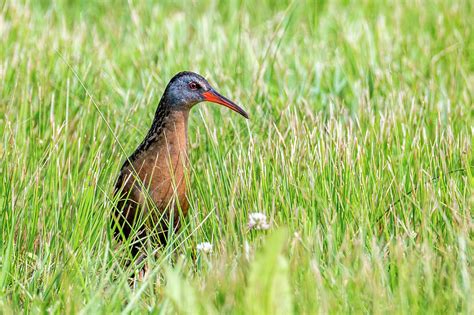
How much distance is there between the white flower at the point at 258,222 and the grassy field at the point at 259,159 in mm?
40

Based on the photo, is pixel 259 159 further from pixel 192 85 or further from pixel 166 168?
pixel 192 85

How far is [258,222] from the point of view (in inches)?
134

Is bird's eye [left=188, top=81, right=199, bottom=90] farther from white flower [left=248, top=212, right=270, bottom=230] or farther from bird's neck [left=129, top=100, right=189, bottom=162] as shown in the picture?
white flower [left=248, top=212, right=270, bottom=230]

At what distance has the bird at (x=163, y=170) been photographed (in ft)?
13.4

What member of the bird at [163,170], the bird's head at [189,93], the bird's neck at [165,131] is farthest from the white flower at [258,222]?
the bird's head at [189,93]

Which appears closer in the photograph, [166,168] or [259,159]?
[259,159]

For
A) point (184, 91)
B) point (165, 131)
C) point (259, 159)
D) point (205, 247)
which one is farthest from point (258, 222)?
point (184, 91)

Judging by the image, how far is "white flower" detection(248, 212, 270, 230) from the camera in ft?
11.0

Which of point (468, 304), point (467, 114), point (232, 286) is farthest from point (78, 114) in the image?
point (468, 304)

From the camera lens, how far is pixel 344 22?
6.69 m

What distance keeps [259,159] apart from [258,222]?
0.69 meters

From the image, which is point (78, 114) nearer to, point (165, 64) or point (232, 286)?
point (165, 64)

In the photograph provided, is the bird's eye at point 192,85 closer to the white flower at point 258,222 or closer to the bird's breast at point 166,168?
the bird's breast at point 166,168

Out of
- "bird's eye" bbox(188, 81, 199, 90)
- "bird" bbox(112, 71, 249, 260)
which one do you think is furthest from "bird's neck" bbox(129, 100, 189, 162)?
"bird's eye" bbox(188, 81, 199, 90)
